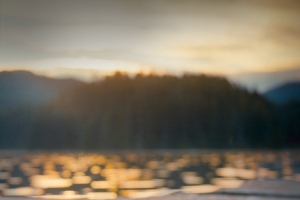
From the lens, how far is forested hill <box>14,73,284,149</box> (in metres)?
→ 33.8

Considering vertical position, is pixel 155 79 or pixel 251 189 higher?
pixel 155 79

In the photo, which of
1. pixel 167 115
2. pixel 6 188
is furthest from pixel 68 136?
pixel 6 188

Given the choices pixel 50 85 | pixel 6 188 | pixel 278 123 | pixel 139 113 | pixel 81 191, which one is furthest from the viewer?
pixel 139 113

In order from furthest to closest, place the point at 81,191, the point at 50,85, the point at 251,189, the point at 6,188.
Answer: the point at 50,85 → the point at 6,188 → the point at 81,191 → the point at 251,189

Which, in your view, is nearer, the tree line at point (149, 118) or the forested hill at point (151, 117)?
the tree line at point (149, 118)

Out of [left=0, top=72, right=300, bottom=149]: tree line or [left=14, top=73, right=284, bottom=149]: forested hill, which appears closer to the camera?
[left=0, top=72, right=300, bottom=149]: tree line

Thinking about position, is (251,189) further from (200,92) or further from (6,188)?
(200,92)

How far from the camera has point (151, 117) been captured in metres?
36.1

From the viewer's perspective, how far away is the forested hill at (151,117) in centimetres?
3381

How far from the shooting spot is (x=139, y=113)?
119 ft

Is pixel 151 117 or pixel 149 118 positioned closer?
pixel 149 118

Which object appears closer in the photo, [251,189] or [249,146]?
[251,189]

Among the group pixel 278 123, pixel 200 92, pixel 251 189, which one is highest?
pixel 200 92

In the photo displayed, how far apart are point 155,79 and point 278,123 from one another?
900 cm
